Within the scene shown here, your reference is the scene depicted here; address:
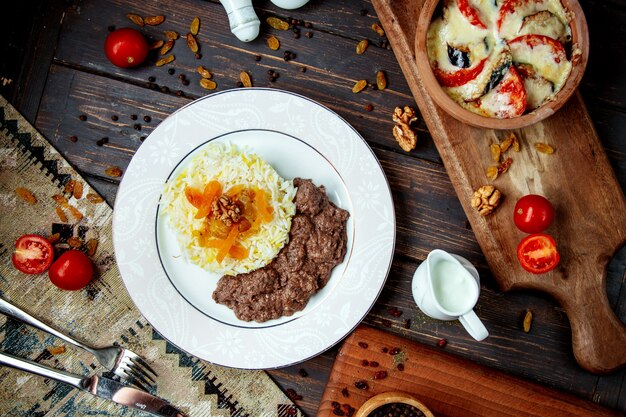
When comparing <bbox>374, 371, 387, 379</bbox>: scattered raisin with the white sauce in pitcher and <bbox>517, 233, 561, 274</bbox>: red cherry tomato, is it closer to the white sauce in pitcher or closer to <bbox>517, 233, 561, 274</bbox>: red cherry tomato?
the white sauce in pitcher

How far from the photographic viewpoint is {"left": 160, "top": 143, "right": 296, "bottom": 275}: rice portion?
2750mm

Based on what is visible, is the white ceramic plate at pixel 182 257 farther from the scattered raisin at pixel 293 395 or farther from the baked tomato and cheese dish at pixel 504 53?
the baked tomato and cheese dish at pixel 504 53

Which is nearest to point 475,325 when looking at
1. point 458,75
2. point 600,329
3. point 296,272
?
point 600,329

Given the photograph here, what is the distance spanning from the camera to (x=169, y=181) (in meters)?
2.89

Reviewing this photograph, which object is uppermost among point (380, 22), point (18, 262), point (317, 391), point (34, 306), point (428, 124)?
point (380, 22)

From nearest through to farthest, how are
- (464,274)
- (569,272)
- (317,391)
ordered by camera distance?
(464,274)
(569,272)
(317,391)

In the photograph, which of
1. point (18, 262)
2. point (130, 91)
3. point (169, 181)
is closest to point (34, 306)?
point (18, 262)

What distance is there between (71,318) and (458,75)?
2331 millimetres

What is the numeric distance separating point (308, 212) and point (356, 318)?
582 mm

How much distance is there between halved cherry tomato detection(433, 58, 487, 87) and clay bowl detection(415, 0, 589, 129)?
81 millimetres

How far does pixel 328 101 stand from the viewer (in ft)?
10.1

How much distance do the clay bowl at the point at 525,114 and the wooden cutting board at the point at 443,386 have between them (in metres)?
1.19

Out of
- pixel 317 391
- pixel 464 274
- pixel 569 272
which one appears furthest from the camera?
pixel 317 391

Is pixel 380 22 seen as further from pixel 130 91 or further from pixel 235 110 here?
pixel 130 91
